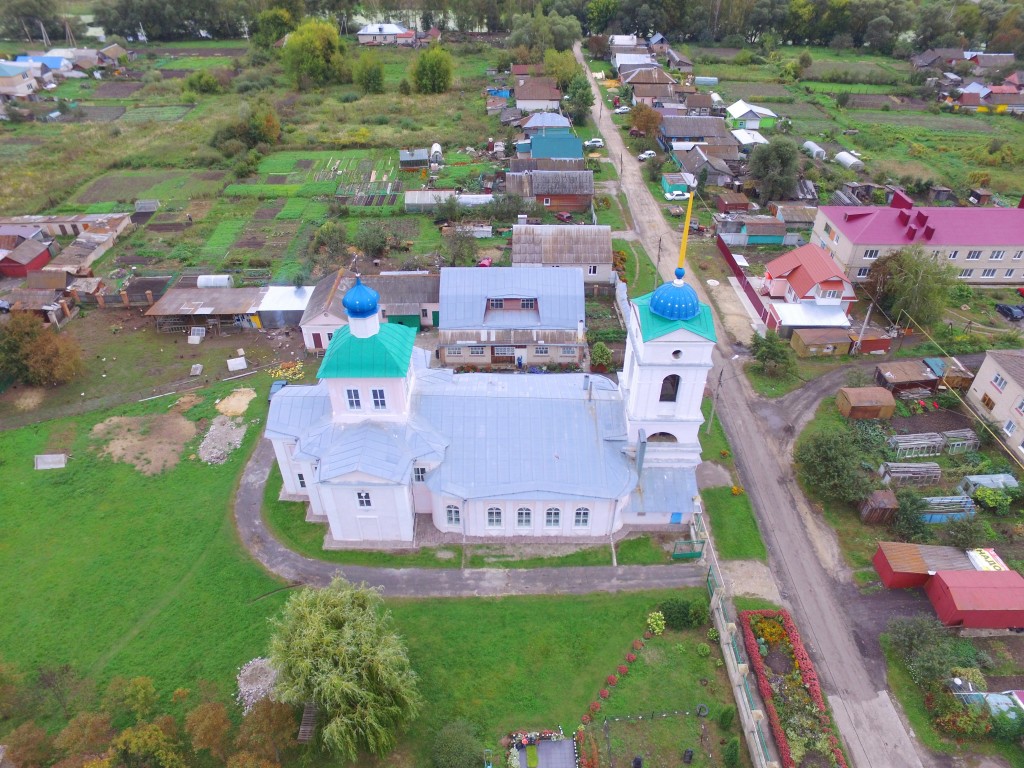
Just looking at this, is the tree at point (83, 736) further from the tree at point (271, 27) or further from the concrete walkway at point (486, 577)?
the tree at point (271, 27)

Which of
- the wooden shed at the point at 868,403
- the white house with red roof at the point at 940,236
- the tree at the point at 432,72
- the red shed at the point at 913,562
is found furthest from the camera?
the tree at the point at 432,72

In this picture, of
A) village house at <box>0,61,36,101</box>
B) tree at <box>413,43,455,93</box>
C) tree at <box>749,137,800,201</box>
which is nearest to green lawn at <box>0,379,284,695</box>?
tree at <box>749,137,800,201</box>

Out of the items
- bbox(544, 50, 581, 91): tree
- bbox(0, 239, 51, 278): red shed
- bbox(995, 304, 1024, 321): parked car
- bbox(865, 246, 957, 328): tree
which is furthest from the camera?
bbox(544, 50, 581, 91): tree

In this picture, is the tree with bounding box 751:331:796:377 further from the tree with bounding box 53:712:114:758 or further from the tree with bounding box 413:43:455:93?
the tree with bounding box 413:43:455:93

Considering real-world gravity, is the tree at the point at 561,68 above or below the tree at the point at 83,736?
above

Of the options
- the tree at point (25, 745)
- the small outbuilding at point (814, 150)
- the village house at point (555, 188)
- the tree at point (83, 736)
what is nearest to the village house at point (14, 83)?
the village house at point (555, 188)

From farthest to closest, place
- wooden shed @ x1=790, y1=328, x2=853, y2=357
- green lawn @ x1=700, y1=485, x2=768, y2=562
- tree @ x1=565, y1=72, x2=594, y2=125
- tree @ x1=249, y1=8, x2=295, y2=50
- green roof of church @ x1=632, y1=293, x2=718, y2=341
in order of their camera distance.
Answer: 1. tree @ x1=249, y1=8, x2=295, y2=50
2. tree @ x1=565, y1=72, x2=594, y2=125
3. wooden shed @ x1=790, y1=328, x2=853, y2=357
4. green lawn @ x1=700, y1=485, x2=768, y2=562
5. green roof of church @ x1=632, y1=293, x2=718, y2=341

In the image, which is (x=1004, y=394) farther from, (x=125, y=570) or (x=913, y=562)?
(x=125, y=570)
